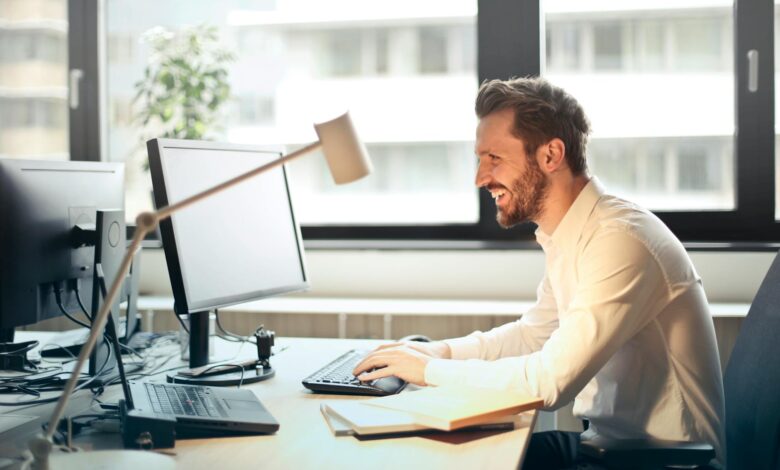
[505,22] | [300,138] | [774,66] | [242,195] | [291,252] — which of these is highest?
[505,22]

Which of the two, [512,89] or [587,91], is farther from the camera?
[587,91]

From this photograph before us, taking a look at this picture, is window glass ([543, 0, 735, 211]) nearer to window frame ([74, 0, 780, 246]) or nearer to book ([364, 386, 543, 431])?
window frame ([74, 0, 780, 246])

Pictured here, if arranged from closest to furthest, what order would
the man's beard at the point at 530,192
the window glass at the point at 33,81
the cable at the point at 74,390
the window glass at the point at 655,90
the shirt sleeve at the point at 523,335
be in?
the cable at the point at 74,390
the man's beard at the point at 530,192
the shirt sleeve at the point at 523,335
the window glass at the point at 655,90
the window glass at the point at 33,81

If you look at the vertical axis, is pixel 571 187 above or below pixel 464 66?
below

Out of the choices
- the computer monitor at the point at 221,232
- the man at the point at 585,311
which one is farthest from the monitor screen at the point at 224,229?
the man at the point at 585,311

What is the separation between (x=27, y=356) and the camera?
2008 mm

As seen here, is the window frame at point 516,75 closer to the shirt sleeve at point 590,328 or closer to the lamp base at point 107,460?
the shirt sleeve at point 590,328

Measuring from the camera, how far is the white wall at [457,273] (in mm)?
2885

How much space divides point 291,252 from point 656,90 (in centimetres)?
176

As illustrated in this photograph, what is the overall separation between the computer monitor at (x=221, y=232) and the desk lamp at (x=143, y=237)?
0.40m

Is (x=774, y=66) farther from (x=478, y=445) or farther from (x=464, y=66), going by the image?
(x=478, y=445)

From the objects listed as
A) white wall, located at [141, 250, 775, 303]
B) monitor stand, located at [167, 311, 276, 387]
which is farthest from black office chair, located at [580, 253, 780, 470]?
white wall, located at [141, 250, 775, 303]

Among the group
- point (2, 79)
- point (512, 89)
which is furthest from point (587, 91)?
point (2, 79)

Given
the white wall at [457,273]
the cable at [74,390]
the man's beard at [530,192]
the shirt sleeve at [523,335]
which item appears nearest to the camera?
the cable at [74,390]
